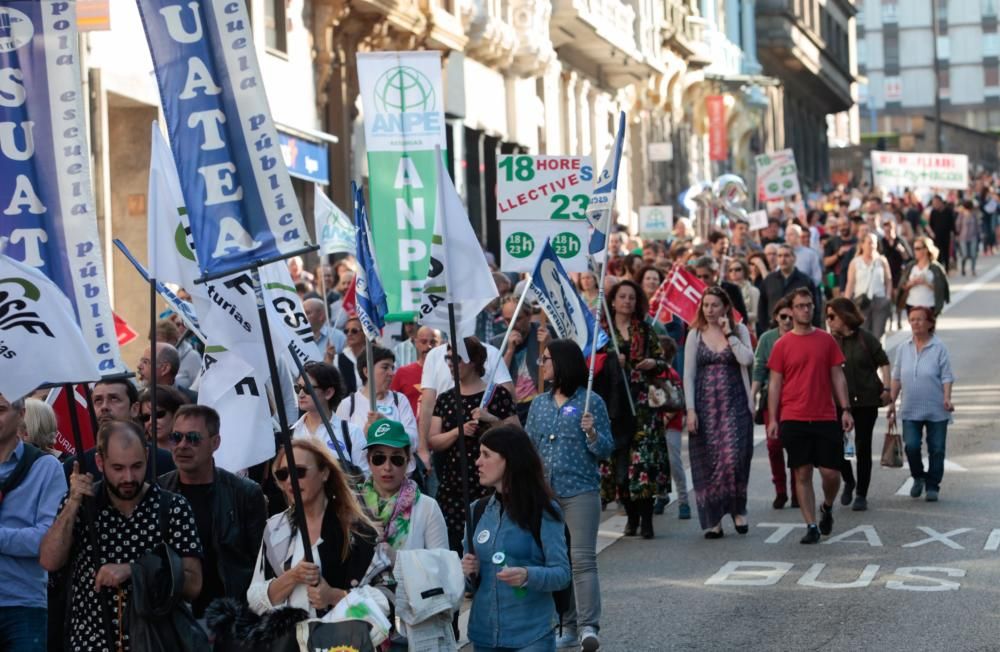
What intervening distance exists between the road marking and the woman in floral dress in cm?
265

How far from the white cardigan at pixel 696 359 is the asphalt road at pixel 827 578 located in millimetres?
945

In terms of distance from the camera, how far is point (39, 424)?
29.9 ft

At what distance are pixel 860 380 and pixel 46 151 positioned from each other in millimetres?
8800

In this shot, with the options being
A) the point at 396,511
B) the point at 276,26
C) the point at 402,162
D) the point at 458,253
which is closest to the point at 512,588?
the point at 396,511

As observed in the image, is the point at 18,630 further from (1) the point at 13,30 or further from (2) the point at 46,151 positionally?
(1) the point at 13,30

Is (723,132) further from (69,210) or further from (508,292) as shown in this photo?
(69,210)

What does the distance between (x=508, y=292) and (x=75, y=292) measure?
1225 cm

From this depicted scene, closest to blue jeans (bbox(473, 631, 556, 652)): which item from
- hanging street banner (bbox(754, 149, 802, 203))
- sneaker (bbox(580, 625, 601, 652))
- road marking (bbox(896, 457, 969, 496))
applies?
sneaker (bbox(580, 625, 601, 652))

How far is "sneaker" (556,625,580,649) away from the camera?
34.3 ft

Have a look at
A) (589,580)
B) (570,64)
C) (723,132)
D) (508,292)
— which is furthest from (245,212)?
(723,132)

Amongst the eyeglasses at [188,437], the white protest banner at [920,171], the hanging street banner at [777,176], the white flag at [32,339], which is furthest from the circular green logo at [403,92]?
the white protest banner at [920,171]

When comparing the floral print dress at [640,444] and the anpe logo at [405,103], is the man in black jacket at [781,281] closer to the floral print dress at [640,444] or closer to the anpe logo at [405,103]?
the floral print dress at [640,444]

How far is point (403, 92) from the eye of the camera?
13562 mm

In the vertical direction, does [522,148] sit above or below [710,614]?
above
